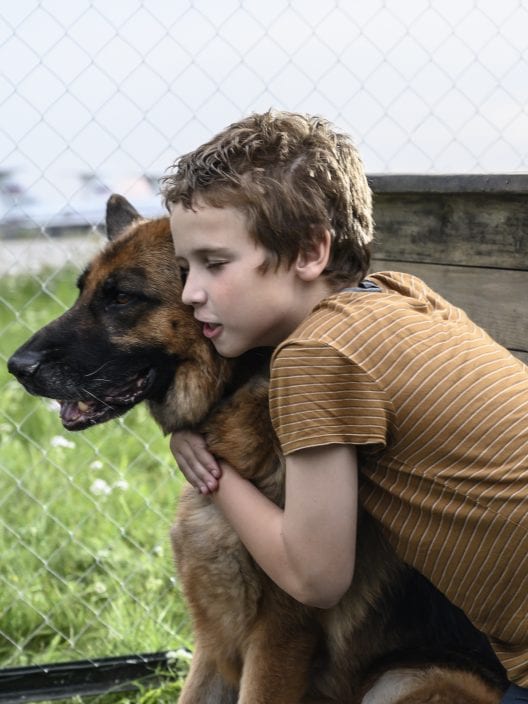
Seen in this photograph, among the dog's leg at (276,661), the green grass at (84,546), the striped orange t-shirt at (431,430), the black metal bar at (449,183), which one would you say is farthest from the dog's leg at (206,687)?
the black metal bar at (449,183)

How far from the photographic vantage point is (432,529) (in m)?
1.92

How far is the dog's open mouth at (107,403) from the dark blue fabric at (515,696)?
1.02 m

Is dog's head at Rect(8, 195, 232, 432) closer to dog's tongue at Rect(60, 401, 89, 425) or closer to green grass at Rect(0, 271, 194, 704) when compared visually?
dog's tongue at Rect(60, 401, 89, 425)

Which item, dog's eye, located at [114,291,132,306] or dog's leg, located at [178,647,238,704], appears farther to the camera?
dog's leg, located at [178,647,238,704]

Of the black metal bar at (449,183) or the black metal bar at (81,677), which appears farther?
the black metal bar at (81,677)

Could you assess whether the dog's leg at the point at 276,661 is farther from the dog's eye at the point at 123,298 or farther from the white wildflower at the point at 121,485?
the white wildflower at the point at 121,485

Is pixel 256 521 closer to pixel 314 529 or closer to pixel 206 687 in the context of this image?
pixel 314 529

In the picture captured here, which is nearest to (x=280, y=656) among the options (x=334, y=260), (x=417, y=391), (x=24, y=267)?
(x=417, y=391)

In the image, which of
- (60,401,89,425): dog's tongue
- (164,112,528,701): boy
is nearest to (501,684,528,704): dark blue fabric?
(164,112,528,701): boy

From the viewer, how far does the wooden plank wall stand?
8.48 feet

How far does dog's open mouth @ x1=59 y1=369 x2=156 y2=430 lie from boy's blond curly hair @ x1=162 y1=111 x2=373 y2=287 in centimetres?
43

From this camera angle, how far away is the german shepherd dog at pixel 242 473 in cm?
223

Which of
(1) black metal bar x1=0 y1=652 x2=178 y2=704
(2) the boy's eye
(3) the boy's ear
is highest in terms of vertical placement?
(3) the boy's ear

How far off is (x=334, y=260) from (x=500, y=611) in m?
0.79
